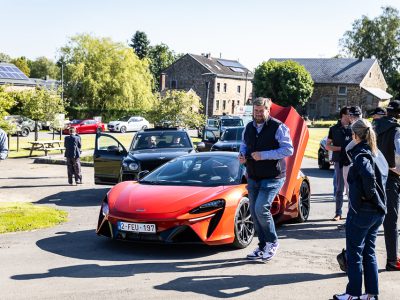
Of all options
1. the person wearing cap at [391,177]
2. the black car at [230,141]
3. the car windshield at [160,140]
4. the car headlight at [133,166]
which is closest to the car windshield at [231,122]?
the black car at [230,141]

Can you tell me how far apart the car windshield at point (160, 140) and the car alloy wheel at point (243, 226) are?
604 centimetres

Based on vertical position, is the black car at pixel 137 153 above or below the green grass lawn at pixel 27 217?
above

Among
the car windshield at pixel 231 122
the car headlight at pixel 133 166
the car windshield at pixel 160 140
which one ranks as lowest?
the car headlight at pixel 133 166

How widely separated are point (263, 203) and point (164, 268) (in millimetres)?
1465

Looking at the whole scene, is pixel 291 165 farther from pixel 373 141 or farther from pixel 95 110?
pixel 95 110

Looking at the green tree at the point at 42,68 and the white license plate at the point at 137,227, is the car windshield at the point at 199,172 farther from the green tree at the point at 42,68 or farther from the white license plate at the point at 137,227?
the green tree at the point at 42,68

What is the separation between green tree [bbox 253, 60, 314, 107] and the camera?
225ft

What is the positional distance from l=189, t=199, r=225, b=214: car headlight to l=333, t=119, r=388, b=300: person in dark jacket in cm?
227

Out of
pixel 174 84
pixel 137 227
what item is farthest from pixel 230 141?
pixel 174 84

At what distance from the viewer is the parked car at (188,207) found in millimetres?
7020

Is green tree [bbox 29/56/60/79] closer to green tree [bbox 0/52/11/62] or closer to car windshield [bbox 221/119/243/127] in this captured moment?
green tree [bbox 0/52/11/62]

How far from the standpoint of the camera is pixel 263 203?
676 centimetres

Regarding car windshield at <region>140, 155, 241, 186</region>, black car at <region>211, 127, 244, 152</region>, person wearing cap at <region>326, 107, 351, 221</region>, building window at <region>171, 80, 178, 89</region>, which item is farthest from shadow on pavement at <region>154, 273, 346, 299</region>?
building window at <region>171, 80, 178, 89</region>

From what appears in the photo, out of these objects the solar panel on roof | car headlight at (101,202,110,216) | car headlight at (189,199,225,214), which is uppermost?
the solar panel on roof
